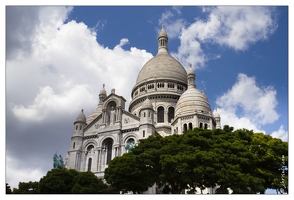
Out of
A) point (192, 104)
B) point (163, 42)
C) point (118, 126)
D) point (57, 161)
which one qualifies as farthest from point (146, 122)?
point (163, 42)

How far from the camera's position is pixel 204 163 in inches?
1089

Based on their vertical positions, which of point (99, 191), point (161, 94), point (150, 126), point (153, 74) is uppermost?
point (153, 74)

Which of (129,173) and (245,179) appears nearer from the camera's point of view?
(245,179)

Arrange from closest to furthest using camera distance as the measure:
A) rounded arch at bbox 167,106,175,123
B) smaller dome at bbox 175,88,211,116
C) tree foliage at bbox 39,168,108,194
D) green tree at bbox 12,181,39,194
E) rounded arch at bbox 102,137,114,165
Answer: tree foliage at bbox 39,168,108,194 < green tree at bbox 12,181,39,194 < rounded arch at bbox 102,137,114,165 < smaller dome at bbox 175,88,211,116 < rounded arch at bbox 167,106,175,123

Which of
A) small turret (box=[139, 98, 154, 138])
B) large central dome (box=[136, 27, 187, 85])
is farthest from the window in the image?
large central dome (box=[136, 27, 187, 85])

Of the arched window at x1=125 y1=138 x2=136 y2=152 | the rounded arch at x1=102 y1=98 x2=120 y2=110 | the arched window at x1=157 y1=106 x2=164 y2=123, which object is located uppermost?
the arched window at x1=157 y1=106 x2=164 y2=123

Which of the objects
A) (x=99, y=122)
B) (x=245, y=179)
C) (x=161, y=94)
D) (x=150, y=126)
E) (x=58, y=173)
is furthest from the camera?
(x=161, y=94)

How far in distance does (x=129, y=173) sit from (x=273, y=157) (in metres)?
12.1

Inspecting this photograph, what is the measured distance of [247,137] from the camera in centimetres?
3294

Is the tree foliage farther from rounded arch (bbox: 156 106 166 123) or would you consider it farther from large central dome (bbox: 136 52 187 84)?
large central dome (bbox: 136 52 187 84)

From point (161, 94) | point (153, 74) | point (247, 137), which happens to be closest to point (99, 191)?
point (247, 137)

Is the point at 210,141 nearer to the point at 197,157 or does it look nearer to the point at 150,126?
the point at 197,157

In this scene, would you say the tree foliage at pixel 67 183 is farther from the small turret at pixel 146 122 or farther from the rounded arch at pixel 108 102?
the rounded arch at pixel 108 102

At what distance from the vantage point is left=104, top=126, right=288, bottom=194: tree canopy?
2711cm
